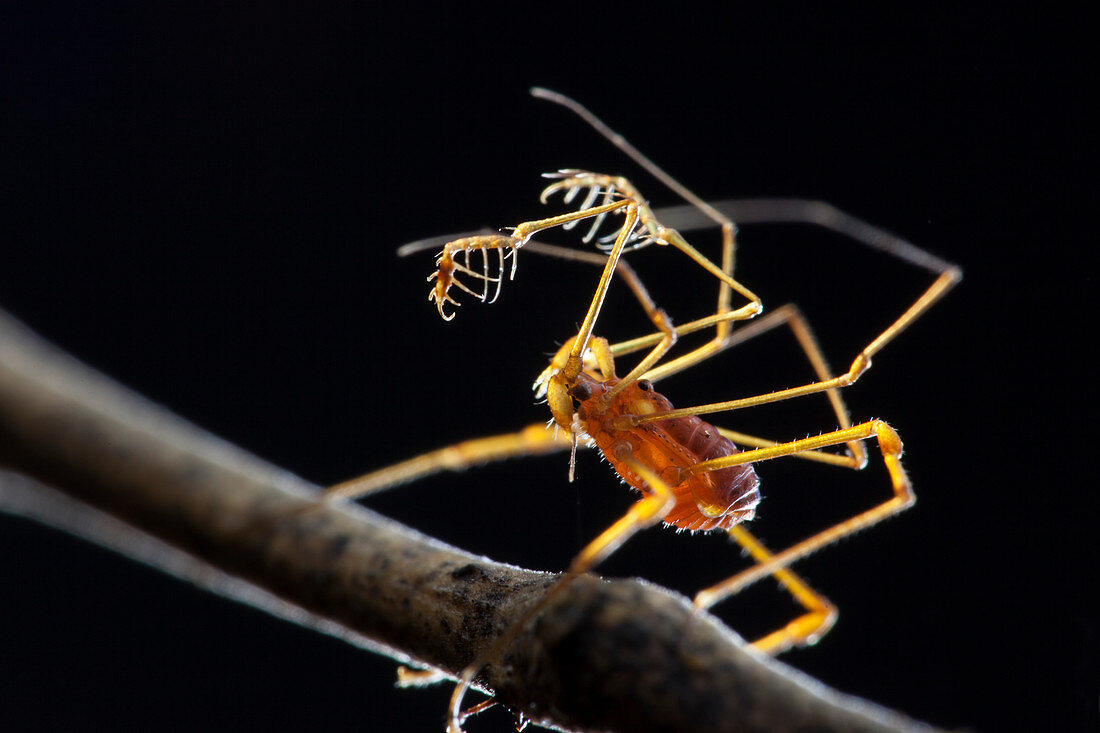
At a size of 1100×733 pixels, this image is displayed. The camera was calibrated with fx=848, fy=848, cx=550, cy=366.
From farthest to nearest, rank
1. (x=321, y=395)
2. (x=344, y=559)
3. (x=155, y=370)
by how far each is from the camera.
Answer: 1. (x=155, y=370)
2. (x=321, y=395)
3. (x=344, y=559)

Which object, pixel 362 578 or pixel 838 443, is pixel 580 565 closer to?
pixel 362 578

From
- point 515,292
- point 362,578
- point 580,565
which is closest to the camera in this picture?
point 580,565

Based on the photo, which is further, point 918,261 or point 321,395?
point 321,395

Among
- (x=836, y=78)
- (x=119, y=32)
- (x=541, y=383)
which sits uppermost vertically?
(x=119, y=32)

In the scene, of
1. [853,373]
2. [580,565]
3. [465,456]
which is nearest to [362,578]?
[580,565]

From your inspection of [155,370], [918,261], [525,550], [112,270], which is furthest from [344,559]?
[112,270]

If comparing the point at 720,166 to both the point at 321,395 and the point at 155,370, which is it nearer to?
the point at 321,395

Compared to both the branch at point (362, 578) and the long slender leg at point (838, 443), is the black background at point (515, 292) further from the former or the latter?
the branch at point (362, 578)

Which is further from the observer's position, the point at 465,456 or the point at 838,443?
the point at 465,456
